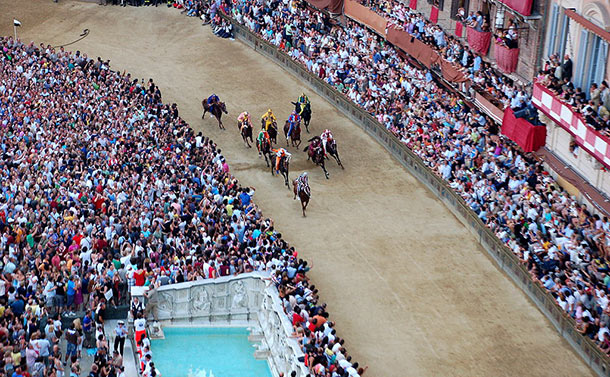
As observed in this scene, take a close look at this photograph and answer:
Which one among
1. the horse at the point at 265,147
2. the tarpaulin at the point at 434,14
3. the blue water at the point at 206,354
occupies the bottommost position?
the blue water at the point at 206,354

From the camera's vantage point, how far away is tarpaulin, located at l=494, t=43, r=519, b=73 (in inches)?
1637

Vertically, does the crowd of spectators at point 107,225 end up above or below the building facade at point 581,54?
below

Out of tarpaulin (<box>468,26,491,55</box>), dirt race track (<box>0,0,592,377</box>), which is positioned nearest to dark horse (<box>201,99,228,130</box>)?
dirt race track (<box>0,0,592,377</box>)

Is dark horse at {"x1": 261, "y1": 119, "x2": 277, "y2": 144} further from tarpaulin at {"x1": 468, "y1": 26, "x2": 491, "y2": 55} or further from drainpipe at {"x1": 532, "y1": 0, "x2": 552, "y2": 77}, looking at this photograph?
drainpipe at {"x1": 532, "y1": 0, "x2": 552, "y2": 77}

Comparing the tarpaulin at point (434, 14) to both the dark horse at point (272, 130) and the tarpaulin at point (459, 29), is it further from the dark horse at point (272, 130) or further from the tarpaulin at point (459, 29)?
the dark horse at point (272, 130)

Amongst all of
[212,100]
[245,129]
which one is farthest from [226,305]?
[212,100]

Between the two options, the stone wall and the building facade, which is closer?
the stone wall

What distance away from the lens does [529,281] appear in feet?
112

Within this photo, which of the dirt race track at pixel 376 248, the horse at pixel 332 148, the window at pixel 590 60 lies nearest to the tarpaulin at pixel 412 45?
the dirt race track at pixel 376 248

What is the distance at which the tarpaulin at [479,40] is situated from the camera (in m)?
43.7

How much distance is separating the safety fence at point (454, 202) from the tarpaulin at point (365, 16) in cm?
360

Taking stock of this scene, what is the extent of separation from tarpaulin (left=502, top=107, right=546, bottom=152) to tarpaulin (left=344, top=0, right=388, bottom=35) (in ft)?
41.2

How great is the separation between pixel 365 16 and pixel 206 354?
80.9 feet

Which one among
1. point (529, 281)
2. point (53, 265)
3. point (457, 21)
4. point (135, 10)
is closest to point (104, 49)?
point (135, 10)
